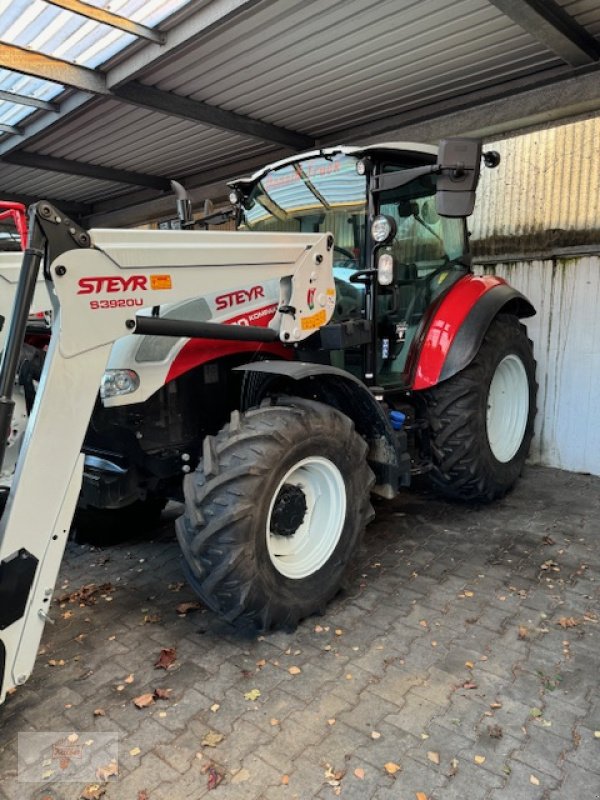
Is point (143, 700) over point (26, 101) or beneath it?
beneath

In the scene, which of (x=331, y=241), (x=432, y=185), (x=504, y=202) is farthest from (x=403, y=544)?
(x=504, y=202)

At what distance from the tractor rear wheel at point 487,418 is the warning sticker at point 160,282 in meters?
1.96

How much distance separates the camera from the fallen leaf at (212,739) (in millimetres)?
1970

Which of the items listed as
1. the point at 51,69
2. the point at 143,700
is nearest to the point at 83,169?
the point at 51,69

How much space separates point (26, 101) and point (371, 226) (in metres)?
3.67

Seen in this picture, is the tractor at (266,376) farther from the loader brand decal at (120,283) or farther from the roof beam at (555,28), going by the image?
the roof beam at (555,28)

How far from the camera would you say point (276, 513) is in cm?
258

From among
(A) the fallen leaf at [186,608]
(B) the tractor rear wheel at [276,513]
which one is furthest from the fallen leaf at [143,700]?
(A) the fallen leaf at [186,608]

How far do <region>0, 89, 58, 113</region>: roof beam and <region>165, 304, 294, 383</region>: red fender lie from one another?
144 inches

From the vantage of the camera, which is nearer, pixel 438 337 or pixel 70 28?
pixel 438 337

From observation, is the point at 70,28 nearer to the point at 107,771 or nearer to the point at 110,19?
the point at 110,19

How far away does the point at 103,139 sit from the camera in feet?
20.1

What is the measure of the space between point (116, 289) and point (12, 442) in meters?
1.24

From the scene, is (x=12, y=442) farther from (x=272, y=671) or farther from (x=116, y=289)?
(x=272, y=671)
